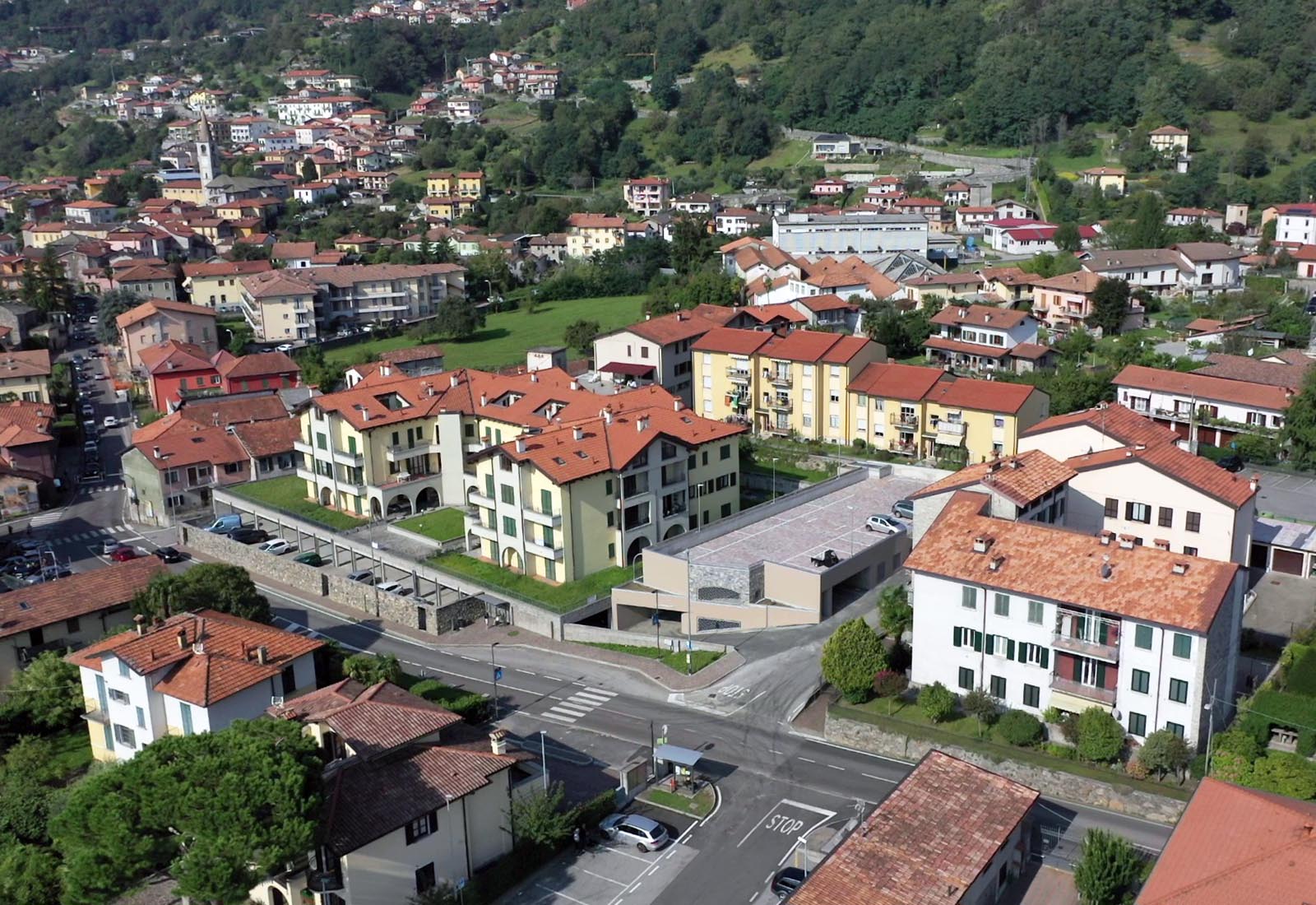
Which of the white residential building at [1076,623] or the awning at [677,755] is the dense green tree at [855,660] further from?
the awning at [677,755]

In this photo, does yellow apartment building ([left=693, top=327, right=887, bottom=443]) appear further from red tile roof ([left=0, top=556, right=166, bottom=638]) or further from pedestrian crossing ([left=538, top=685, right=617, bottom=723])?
red tile roof ([left=0, top=556, right=166, bottom=638])

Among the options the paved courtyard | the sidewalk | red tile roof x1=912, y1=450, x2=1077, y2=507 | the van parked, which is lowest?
the sidewalk

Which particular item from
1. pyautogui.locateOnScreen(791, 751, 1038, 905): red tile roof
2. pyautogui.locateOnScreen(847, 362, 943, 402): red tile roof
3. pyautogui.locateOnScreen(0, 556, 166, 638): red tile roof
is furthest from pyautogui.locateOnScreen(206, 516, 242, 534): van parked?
pyautogui.locateOnScreen(791, 751, 1038, 905): red tile roof

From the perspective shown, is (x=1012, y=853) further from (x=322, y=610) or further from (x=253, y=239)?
(x=253, y=239)

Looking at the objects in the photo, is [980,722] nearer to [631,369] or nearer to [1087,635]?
[1087,635]

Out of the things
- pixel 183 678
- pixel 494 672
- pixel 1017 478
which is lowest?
pixel 494 672

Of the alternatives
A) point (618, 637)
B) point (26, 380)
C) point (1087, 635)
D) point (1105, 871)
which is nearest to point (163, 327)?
point (26, 380)
